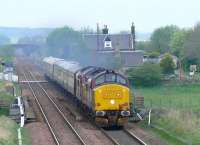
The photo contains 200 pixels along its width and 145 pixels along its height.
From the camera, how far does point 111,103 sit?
29.1 metres

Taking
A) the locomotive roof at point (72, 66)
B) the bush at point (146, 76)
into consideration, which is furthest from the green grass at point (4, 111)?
the bush at point (146, 76)

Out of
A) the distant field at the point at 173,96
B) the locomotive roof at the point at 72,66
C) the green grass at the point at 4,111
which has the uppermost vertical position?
the locomotive roof at the point at 72,66

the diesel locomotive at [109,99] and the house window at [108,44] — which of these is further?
the house window at [108,44]

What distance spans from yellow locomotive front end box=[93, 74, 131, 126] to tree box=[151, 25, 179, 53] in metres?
84.8

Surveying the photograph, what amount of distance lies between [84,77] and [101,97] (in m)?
4.25

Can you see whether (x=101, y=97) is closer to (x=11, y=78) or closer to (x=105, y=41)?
(x=11, y=78)

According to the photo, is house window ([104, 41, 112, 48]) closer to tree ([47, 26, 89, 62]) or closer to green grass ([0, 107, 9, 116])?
tree ([47, 26, 89, 62])

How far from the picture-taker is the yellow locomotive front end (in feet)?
95.1

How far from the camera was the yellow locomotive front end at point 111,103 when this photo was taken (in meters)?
29.0

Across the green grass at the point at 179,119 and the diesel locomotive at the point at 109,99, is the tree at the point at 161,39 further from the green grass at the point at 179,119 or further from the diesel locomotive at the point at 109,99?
the diesel locomotive at the point at 109,99

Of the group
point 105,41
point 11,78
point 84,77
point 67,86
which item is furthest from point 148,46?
point 84,77

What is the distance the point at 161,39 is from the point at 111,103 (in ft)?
310

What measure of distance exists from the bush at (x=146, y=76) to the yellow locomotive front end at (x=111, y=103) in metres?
28.9

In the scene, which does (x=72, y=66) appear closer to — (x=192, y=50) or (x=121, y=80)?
(x=121, y=80)
